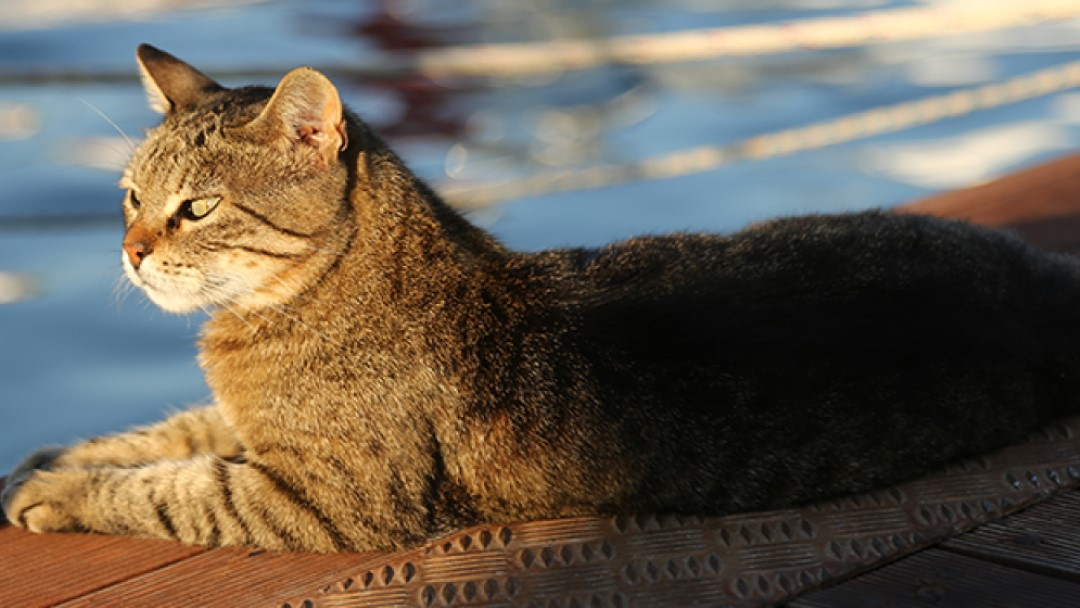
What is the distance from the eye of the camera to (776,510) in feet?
7.22

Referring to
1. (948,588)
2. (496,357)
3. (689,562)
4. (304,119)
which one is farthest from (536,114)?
(948,588)

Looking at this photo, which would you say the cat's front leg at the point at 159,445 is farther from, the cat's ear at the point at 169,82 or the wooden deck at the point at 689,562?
the cat's ear at the point at 169,82

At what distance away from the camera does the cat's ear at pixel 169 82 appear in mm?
2568

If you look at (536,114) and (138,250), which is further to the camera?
(536,114)

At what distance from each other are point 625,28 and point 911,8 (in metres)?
2.59

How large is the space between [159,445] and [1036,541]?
1.73m

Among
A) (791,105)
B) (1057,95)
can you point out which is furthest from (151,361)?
(1057,95)

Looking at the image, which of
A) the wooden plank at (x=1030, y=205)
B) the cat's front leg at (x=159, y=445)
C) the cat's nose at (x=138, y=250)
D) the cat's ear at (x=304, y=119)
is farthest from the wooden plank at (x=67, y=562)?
the wooden plank at (x=1030, y=205)

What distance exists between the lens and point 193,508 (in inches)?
89.0

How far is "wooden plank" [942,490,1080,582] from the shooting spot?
1.99 m

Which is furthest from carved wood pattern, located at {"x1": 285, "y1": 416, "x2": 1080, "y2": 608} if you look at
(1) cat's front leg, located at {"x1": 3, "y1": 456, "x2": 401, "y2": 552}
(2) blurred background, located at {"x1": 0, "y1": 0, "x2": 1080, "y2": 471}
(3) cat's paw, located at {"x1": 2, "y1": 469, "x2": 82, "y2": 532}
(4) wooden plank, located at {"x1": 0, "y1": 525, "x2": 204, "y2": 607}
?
(2) blurred background, located at {"x1": 0, "y1": 0, "x2": 1080, "y2": 471}

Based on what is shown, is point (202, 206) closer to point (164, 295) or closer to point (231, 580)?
point (164, 295)

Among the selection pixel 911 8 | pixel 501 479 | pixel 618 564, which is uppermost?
pixel 911 8

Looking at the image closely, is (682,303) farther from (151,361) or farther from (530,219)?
(530,219)
